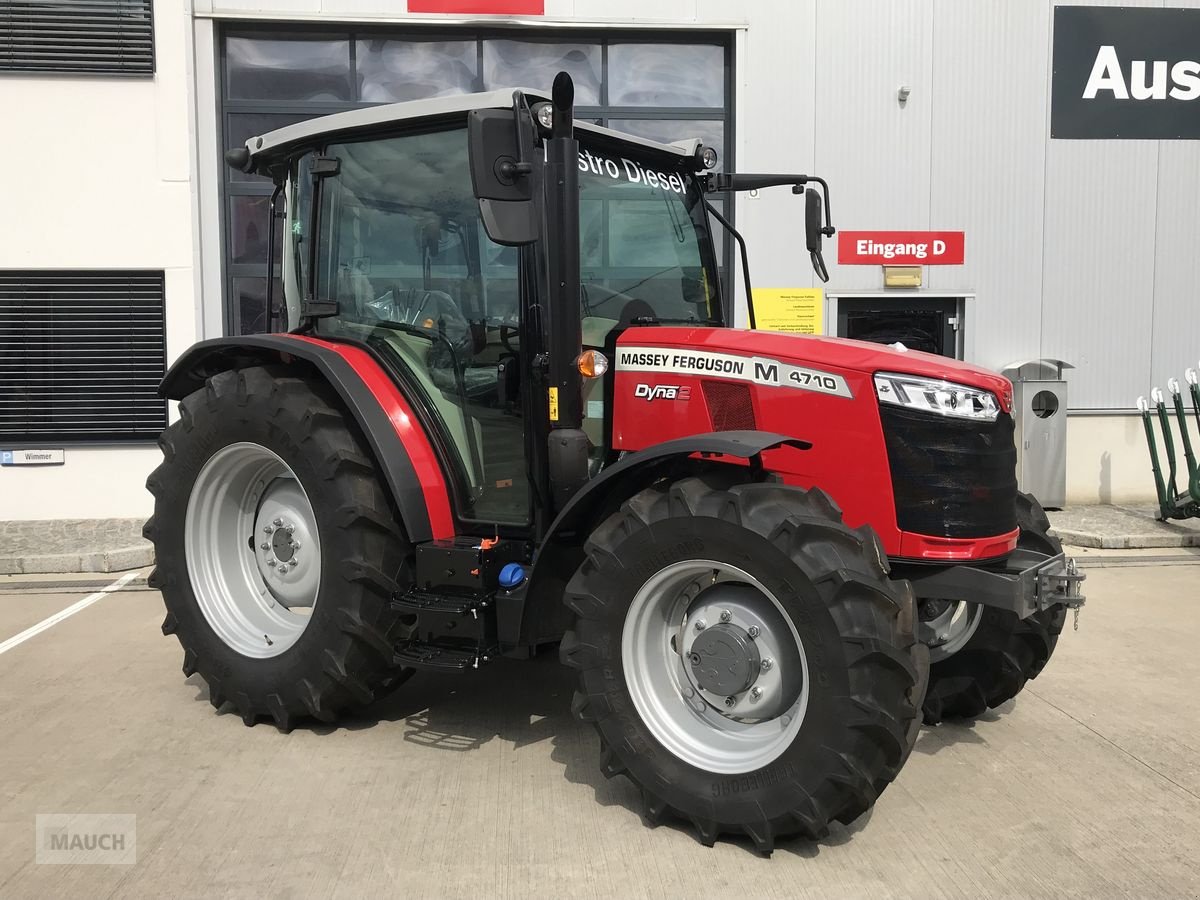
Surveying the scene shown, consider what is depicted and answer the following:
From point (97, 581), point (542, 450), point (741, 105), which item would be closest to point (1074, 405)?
point (741, 105)

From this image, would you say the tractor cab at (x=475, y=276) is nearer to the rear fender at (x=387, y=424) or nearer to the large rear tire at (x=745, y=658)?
the rear fender at (x=387, y=424)

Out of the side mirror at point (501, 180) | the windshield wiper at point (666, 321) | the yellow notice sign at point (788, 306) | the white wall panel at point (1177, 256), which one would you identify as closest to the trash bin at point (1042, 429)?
the white wall panel at point (1177, 256)

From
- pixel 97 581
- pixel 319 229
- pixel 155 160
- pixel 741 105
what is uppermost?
pixel 741 105

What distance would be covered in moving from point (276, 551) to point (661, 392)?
1.91 metres

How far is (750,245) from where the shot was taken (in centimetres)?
959

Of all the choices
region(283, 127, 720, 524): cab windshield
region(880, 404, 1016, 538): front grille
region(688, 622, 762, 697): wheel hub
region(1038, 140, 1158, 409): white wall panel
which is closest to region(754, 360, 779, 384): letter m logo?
region(880, 404, 1016, 538): front grille

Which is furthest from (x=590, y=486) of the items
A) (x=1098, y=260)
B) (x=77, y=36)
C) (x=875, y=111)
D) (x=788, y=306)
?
(x=1098, y=260)

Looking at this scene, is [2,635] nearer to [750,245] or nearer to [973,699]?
[973,699]

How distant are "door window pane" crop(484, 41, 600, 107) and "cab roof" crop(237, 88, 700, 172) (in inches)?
206

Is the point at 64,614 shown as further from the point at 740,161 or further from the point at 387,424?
the point at 740,161

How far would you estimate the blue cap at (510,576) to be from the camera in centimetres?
386

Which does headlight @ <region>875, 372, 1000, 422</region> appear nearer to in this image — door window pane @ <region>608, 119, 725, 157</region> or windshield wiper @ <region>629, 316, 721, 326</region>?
windshield wiper @ <region>629, 316, 721, 326</region>

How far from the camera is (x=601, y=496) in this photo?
360 cm

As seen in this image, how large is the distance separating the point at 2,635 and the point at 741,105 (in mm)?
7436
